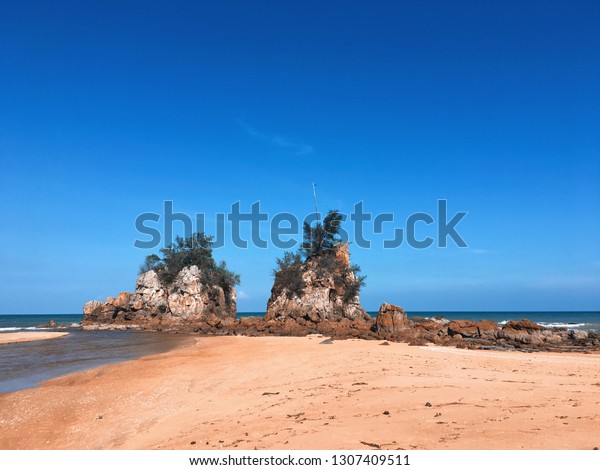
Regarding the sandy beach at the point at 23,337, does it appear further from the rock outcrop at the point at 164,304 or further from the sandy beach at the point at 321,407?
the sandy beach at the point at 321,407

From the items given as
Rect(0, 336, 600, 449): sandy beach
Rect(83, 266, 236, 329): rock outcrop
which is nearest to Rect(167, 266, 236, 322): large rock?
Rect(83, 266, 236, 329): rock outcrop

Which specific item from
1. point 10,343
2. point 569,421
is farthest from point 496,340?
point 10,343

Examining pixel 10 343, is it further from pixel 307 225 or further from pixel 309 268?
pixel 307 225

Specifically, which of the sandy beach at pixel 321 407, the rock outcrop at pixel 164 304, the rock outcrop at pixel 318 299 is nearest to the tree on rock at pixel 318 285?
the rock outcrop at pixel 318 299

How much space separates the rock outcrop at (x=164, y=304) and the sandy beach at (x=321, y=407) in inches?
1282

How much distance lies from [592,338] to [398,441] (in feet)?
84.3

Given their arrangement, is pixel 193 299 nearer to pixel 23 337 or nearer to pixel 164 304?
pixel 164 304

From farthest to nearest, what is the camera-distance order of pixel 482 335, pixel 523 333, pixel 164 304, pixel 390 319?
1. pixel 164 304
2. pixel 390 319
3. pixel 482 335
4. pixel 523 333

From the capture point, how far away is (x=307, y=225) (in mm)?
42031

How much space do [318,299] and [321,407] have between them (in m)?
30.9

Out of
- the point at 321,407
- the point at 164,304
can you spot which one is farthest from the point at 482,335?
the point at 164,304

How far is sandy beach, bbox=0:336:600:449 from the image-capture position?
198 inches

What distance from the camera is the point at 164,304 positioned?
46.4 m

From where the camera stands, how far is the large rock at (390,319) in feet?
88.8
